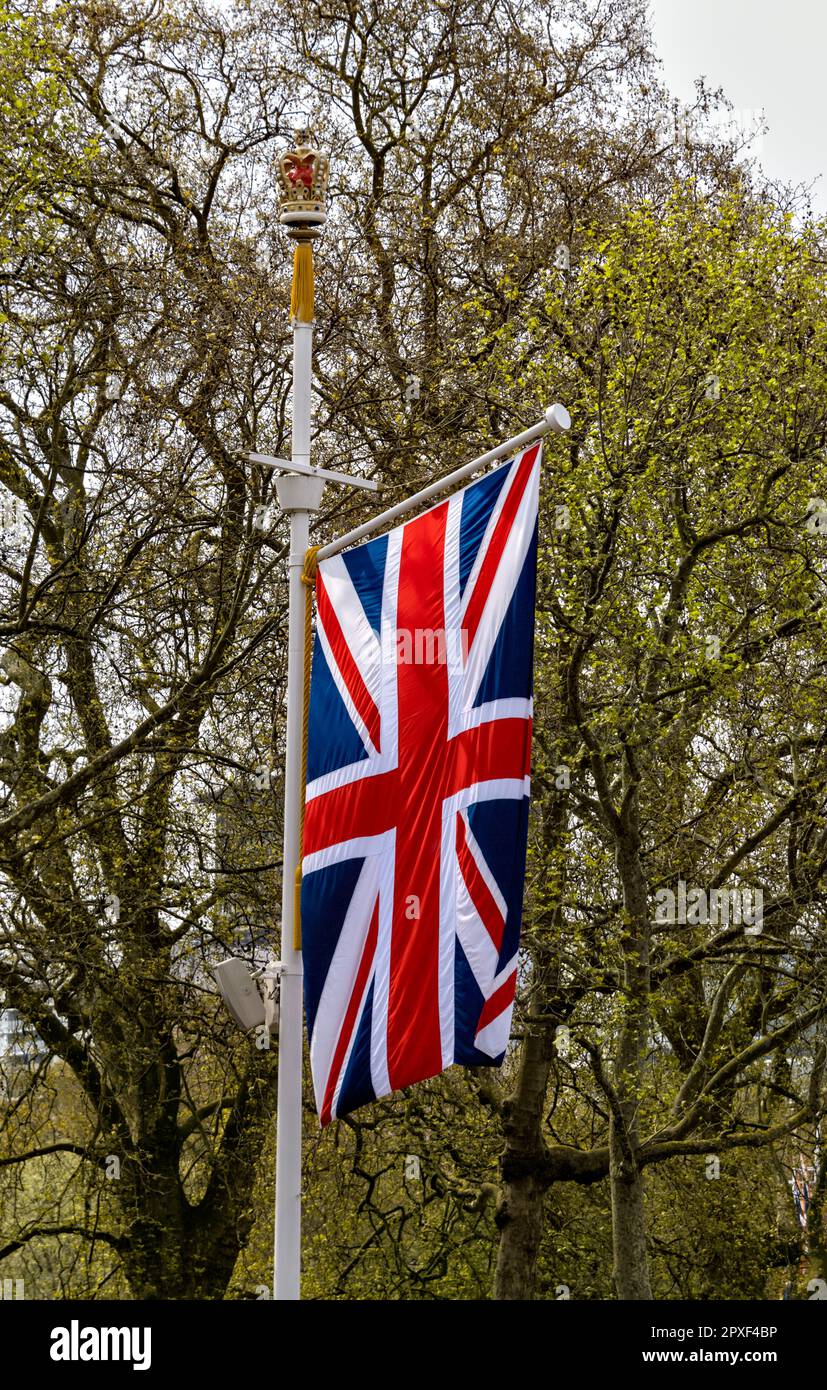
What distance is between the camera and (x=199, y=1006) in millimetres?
17500

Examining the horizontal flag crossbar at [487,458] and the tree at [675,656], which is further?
the tree at [675,656]

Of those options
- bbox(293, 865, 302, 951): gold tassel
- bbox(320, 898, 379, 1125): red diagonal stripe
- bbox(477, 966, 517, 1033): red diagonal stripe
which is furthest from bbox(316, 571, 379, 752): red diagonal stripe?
bbox(477, 966, 517, 1033): red diagonal stripe

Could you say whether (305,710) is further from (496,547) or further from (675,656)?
(675,656)

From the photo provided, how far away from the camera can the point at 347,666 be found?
8711mm

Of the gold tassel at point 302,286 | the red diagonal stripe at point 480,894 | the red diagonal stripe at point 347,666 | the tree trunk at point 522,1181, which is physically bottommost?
the tree trunk at point 522,1181

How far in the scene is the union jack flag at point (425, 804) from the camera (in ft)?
25.3

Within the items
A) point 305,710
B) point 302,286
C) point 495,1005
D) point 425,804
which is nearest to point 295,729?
point 305,710

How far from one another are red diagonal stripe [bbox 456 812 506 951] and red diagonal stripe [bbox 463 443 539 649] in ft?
3.43

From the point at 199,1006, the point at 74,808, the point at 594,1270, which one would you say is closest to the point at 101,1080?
the point at 199,1006

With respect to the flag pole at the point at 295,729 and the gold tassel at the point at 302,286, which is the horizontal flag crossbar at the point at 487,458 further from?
the gold tassel at the point at 302,286

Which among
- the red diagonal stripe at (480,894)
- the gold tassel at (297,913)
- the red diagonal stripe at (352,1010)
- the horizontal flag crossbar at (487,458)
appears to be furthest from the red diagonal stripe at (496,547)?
the gold tassel at (297,913)

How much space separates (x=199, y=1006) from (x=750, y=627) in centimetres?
725

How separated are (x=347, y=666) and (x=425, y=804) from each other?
3.46 ft

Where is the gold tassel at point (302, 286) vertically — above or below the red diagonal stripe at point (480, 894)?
above
